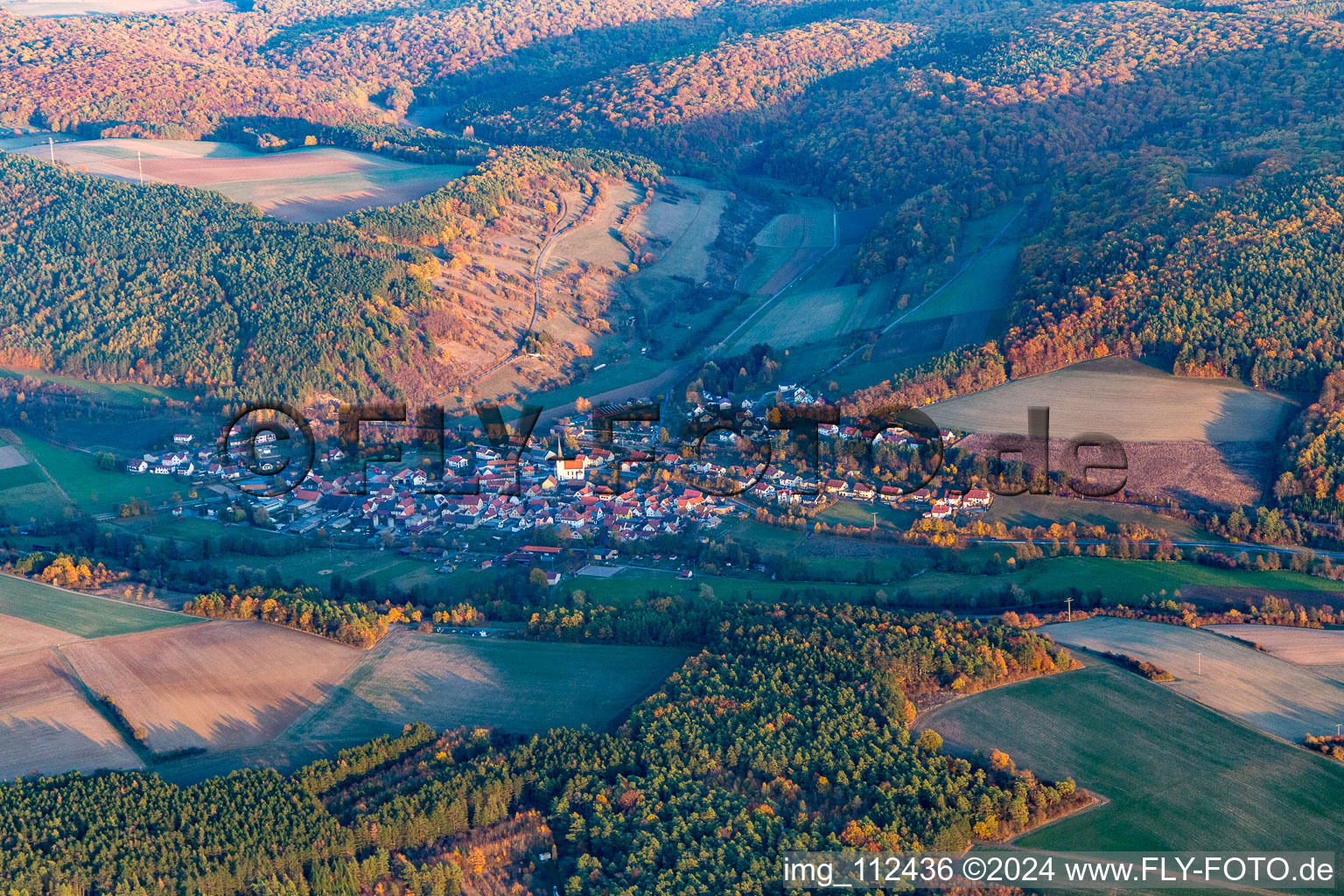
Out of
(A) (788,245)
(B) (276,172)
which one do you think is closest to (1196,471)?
(A) (788,245)

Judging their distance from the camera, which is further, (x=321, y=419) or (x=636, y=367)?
(x=636, y=367)

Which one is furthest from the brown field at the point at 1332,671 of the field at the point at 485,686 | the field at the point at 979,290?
the field at the point at 979,290

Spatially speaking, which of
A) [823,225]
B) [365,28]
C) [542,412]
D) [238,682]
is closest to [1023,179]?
[823,225]

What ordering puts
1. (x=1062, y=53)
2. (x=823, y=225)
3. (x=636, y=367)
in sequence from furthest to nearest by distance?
1. (x=1062, y=53)
2. (x=823, y=225)
3. (x=636, y=367)

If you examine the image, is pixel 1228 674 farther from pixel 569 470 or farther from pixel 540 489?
pixel 569 470

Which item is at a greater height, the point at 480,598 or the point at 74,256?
the point at 74,256

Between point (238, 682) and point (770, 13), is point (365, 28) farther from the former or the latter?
point (238, 682)

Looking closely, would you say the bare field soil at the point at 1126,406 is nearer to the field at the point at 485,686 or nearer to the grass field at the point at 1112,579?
the grass field at the point at 1112,579
